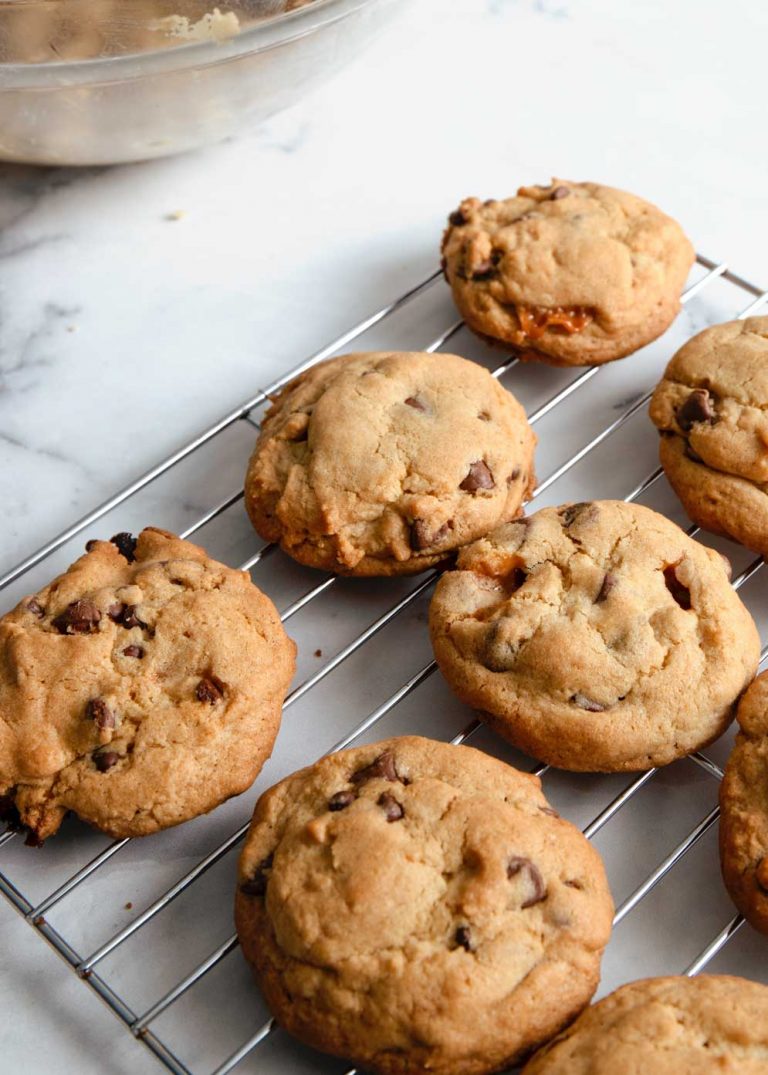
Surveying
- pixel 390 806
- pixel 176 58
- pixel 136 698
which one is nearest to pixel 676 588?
pixel 390 806

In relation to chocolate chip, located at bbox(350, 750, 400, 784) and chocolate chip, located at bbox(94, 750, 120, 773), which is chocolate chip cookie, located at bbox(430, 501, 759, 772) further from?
chocolate chip, located at bbox(94, 750, 120, 773)

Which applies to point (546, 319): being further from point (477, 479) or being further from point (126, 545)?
point (126, 545)

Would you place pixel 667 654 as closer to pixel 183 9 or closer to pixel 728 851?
pixel 728 851

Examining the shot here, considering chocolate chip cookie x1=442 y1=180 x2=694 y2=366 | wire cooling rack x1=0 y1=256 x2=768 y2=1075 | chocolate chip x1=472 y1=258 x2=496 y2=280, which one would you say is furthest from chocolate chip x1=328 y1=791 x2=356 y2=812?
chocolate chip x1=472 y1=258 x2=496 y2=280

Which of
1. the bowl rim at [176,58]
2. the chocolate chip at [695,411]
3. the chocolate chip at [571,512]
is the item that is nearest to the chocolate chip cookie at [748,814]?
the chocolate chip at [571,512]

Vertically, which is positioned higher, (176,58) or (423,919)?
(176,58)

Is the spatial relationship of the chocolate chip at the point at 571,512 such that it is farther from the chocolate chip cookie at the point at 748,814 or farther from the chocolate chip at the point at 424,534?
the chocolate chip cookie at the point at 748,814

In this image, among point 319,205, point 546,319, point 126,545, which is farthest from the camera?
point 319,205
